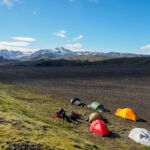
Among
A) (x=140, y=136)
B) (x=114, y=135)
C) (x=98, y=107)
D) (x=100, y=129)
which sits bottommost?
(x=114, y=135)

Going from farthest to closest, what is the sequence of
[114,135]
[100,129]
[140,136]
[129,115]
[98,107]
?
[98,107]
[129,115]
[114,135]
[100,129]
[140,136]

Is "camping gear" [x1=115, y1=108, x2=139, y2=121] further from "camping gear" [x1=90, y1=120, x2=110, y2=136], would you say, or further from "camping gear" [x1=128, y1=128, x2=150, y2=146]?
"camping gear" [x1=90, y1=120, x2=110, y2=136]

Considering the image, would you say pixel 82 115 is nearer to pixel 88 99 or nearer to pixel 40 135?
pixel 88 99

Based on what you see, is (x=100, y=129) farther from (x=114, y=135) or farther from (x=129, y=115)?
(x=129, y=115)

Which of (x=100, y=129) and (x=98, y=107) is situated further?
(x=98, y=107)

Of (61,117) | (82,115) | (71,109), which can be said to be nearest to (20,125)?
(61,117)

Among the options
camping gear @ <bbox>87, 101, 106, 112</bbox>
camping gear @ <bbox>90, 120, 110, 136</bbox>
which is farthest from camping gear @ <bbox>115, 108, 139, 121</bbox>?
camping gear @ <bbox>90, 120, 110, 136</bbox>

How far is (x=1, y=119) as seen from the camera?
11.4 meters

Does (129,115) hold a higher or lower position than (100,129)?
→ lower

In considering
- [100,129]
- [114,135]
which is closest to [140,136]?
[114,135]

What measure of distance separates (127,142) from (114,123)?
5273 mm

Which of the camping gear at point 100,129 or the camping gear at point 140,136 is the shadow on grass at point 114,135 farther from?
the camping gear at point 140,136

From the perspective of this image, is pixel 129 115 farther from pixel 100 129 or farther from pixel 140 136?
pixel 100 129

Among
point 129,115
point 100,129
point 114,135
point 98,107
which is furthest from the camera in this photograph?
point 98,107
